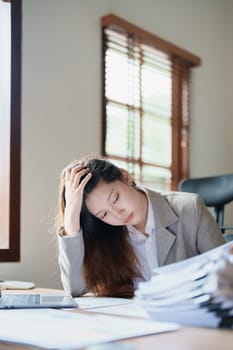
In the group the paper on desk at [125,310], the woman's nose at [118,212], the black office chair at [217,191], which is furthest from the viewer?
the black office chair at [217,191]

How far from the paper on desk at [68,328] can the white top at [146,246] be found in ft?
1.77

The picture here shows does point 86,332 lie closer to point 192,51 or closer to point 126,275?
point 126,275

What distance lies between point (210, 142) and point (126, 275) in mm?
2291

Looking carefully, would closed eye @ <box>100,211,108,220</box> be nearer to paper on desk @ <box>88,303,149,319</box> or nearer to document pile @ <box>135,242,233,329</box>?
paper on desk @ <box>88,303,149,319</box>

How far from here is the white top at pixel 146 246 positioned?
1.57 metres

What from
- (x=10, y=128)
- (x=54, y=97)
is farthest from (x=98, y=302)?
(x=54, y=97)

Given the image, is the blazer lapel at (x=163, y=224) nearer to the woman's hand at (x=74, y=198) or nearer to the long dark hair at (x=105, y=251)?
the long dark hair at (x=105, y=251)

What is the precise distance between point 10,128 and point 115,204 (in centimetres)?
93

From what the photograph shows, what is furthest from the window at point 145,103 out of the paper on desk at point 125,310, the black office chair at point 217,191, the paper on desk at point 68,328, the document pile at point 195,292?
the document pile at point 195,292

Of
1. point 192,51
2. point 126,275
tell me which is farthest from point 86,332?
point 192,51

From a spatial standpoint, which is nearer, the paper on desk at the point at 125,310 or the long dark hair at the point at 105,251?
the paper on desk at the point at 125,310

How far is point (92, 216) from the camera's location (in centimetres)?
164

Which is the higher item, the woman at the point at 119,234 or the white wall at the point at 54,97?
the white wall at the point at 54,97

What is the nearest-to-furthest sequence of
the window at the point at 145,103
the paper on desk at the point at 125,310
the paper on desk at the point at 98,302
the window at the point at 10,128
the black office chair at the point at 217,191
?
the paper on desk at the point at 125,310 → the paper on desk at the point at 98,302 → the black office chair at the point at 217,191 → the window at the point at 10,128 → the window at the point at 145,103
